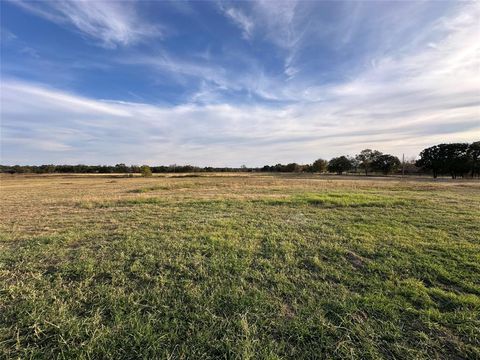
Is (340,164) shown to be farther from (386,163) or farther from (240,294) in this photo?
(240,294)

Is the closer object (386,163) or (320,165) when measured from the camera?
(386,163)

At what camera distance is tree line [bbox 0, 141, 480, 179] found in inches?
1997

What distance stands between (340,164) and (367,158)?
959 cm

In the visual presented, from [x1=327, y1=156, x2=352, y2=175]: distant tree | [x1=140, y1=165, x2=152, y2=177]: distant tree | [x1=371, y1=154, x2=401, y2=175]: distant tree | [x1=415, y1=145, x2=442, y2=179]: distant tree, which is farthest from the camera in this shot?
[x1=327, y1=156, x2=352, y2=175]: distant tree

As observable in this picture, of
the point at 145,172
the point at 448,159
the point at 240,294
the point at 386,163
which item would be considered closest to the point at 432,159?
the point at 448,159

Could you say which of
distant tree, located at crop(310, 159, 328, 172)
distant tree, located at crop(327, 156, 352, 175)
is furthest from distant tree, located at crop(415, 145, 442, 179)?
distant tree, located at crop(310, 159, 328, 172)

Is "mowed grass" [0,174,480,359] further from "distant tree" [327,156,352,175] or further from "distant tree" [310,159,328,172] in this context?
"distant tree" [310,159,328,172]

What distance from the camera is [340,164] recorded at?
8725cm

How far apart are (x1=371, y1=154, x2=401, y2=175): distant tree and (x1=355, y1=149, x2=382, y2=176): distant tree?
8.23ft

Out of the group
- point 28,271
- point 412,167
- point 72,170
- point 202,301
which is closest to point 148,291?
→ point 202,301

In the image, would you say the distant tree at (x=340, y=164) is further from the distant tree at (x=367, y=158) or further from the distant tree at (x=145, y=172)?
the distant tree at (x=145, y=172)

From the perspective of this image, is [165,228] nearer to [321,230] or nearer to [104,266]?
[104,266]

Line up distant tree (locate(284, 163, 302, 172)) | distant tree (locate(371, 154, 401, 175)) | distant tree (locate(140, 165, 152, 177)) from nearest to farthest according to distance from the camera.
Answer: distant tree (locate(371, 154, 401, 175))
distant tree (locate(140, 165, 152, 177))
distant tree (locate(284, 163, 302, 172))

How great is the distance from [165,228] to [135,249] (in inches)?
82.0
